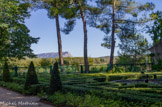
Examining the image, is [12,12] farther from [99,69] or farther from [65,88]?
[65,88]

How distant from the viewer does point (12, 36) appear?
800 inches

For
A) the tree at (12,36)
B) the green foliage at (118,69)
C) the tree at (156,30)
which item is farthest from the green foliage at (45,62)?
the tree at (156,30)

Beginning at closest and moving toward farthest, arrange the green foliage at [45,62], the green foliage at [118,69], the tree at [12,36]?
the tree at [12,36] → the green foliage at [118,69] → the green foliage at [45,62]

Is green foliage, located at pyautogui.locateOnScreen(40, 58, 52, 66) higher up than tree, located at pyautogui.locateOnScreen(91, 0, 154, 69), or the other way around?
tree, located at pyautogui.locateOnScreen(91, 0, 154, 69)

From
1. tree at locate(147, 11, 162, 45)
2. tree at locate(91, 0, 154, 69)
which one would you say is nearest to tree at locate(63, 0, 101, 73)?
tree at locate(91, 0, 154, 69)

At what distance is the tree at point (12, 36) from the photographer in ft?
65.0

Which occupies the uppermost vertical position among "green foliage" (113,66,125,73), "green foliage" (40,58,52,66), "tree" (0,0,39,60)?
"tree" (0,0,39,60)

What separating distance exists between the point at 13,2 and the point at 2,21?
2385 millimetres

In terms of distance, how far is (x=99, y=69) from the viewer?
21.3m

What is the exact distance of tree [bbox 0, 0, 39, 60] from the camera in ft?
65.0

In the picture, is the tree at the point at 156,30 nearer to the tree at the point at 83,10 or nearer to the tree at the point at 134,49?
the tree at the point at 134,49

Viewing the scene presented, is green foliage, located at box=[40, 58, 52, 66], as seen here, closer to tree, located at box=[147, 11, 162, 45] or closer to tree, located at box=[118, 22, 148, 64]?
tree, located at box=[118, 22, 148, 64]

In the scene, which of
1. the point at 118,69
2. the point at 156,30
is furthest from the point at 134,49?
the point at 118,69

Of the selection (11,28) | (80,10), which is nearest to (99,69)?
(80,10)
